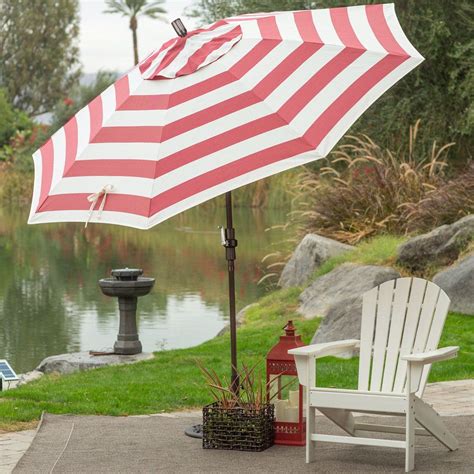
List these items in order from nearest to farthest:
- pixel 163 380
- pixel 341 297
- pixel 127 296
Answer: pixel 163 380
pixel 127 296
pixel 341 297

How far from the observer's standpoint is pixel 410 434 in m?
5.53

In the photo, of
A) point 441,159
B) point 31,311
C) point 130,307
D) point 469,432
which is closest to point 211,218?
point 441,159

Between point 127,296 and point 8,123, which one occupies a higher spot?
point 8,123

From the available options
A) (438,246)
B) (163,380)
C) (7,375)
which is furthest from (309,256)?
(163,380)

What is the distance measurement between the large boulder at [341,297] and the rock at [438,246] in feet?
1.38

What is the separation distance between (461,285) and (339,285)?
1.61 m

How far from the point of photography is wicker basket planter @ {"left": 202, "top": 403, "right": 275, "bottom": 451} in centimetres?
602

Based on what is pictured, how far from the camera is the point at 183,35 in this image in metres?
5.91

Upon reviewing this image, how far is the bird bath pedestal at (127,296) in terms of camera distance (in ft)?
35.2

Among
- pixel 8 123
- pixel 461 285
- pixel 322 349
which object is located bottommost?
pixel 461 285

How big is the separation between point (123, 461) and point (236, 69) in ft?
6.92

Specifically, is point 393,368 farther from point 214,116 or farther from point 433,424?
point 214,116

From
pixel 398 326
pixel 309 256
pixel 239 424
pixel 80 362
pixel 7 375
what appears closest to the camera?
pixel 239 424

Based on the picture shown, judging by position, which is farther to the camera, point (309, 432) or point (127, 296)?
point (127, 296)
